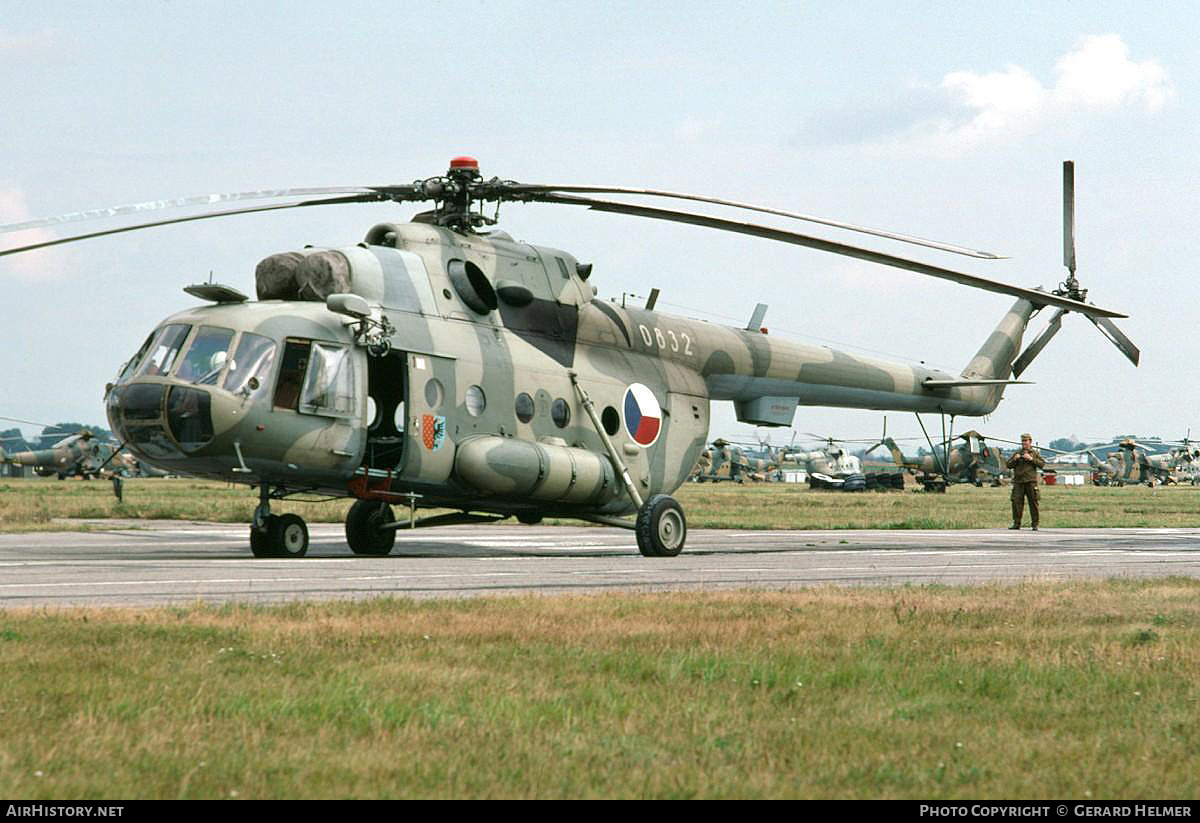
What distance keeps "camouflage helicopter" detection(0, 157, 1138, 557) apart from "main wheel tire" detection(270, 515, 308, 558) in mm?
23

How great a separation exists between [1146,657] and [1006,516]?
109 ft

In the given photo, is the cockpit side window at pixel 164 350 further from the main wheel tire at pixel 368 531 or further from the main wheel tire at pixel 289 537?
the main wheel tire at pixel 368 531

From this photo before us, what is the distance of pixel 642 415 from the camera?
68.0ft

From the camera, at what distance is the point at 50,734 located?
5.55m

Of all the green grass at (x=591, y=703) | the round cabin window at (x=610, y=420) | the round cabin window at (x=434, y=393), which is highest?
the round cabin window at (x=434, y=393)

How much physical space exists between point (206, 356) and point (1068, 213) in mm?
18267

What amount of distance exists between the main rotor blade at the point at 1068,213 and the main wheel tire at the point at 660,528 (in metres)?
12.2

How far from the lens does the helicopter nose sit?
15414mm

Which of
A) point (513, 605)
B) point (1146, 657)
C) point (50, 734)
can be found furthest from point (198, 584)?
point (1146, 657)

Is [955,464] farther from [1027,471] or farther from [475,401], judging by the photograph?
[475,401]

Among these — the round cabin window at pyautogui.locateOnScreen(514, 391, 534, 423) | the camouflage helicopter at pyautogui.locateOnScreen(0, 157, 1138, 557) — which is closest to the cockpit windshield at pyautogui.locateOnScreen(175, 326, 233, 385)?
the camouflage helicopter at pyautogui.locateOnScreen(0, 157, 1138, 557)

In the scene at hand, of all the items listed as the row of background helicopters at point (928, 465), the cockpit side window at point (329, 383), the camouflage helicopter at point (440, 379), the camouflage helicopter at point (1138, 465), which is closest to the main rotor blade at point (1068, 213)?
the camouflage helicopter at point (440, 379)

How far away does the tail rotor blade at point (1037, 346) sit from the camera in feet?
90.7

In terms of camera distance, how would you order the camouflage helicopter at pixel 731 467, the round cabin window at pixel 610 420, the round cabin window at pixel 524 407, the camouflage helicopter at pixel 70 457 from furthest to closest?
1. the camouflage helicopter at pixel 731 467
2. the camouflage helicopter at pixel 70 457
3. the round cabin window at pixel 610 420
4. the round cabin window at pixel 524 407
